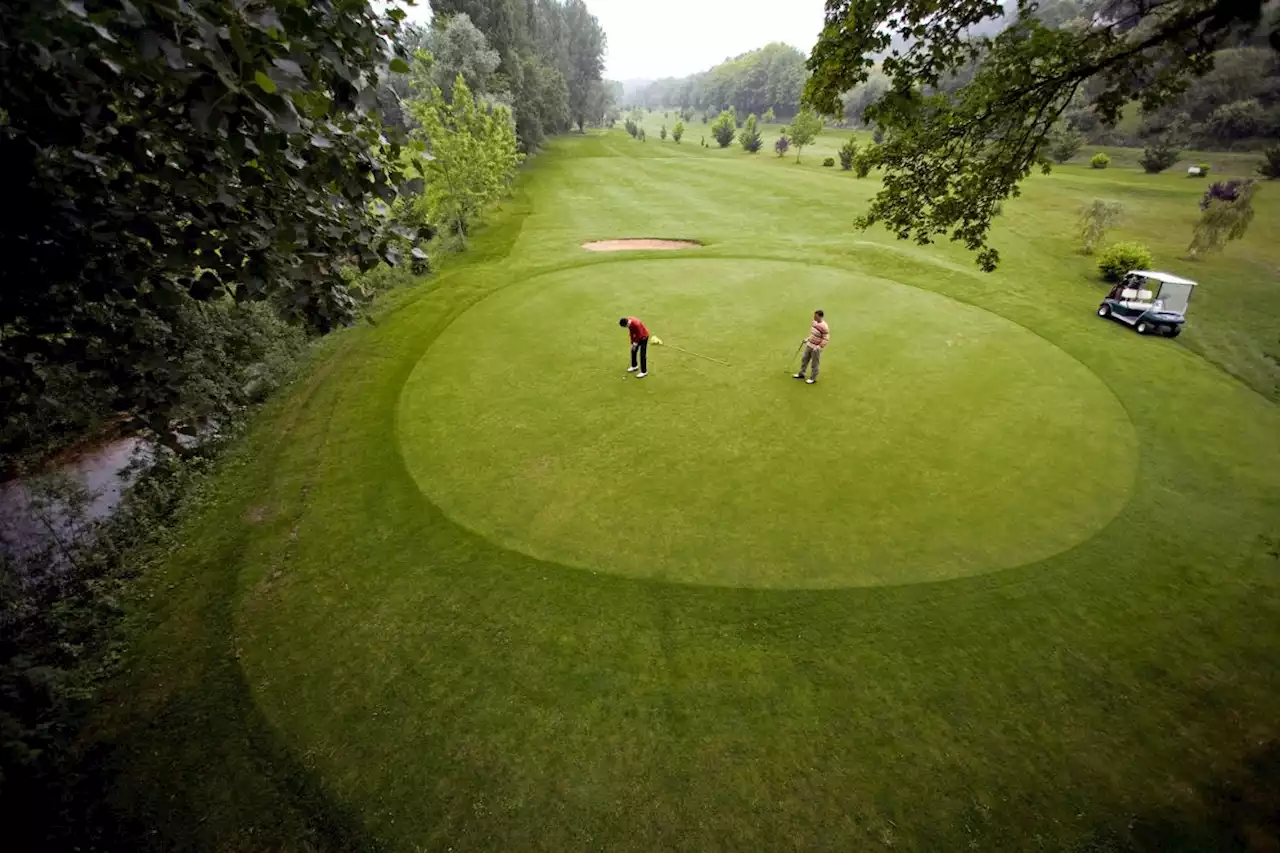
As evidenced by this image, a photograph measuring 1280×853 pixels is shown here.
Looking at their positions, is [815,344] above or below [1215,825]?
above

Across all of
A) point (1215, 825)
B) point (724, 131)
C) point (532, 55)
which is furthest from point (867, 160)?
point (724, 131)

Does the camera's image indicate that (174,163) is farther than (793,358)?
No

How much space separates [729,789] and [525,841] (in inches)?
70.8

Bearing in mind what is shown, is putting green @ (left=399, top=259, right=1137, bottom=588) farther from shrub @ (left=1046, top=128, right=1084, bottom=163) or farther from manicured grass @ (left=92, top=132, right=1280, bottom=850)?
shrub @ (left=1046, top=128, right=1084, bottom=163)

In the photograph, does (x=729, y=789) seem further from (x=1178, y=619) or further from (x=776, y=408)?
(x=776, y=408)

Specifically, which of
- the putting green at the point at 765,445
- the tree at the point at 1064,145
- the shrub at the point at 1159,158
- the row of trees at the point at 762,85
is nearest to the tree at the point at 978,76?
the putting green at the point at 765,445

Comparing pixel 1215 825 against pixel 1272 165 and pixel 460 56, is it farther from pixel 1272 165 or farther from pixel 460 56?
pixel 460 56

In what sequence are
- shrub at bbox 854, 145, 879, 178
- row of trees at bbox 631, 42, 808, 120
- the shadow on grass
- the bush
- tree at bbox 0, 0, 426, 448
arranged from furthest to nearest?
row of trees at bbox 631, 42, 808, 120, the bush, shrub at bbox 854, 145, 879, 178, the shadow on grass, tree at bbox 0, 0, 426, 448

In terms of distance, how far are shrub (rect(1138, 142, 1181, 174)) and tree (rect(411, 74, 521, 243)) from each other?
137 feet

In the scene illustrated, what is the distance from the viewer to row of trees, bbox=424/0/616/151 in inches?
1580

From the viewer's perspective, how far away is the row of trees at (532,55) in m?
40.1

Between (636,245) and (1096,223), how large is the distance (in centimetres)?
1822

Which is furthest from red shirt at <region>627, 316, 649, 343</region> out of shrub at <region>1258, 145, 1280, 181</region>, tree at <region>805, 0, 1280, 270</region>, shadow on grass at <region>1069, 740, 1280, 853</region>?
shrub at <region>1258, 145, 1280, 181</region>

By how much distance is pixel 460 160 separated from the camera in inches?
893
